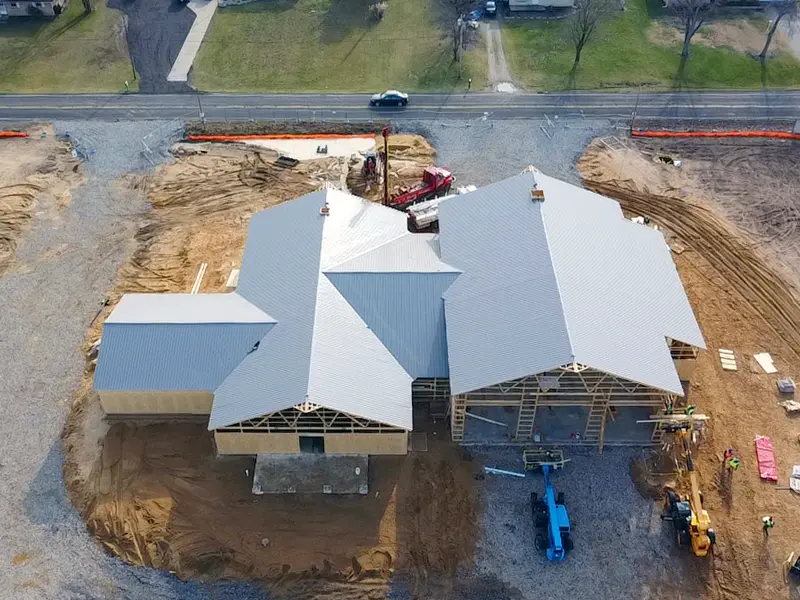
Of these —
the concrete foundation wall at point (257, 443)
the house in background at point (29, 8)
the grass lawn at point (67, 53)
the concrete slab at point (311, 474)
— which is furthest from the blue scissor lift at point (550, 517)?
the house in background at point (29, 8)

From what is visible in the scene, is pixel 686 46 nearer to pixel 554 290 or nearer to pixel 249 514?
pixel 554 290

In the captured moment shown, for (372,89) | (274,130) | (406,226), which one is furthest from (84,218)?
(372,89)

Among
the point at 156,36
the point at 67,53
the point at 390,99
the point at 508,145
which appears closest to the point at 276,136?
the point at 390,99

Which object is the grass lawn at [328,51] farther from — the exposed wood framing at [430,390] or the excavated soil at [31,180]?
the exposed wood framing at [430,390]

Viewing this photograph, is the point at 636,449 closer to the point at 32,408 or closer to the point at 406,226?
the point at 406,226

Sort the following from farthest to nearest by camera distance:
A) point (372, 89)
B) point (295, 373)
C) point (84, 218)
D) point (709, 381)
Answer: point (372, 89)
point (84, 218)
point (709, 381)
point (295, 373)

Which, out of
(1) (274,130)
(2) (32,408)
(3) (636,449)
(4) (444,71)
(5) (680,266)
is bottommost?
(3) (636,449)

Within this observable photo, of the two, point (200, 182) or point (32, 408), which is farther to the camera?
point (200, 182)
